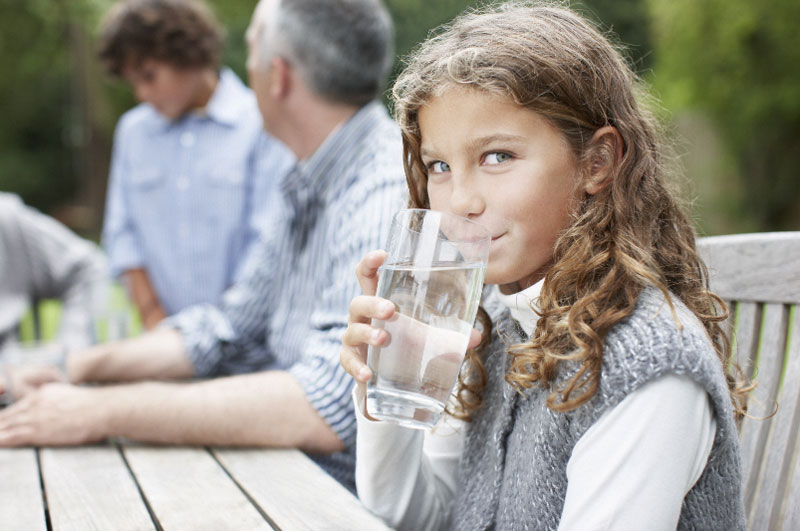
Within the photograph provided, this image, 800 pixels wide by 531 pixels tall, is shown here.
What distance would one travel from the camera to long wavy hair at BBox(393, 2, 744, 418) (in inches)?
45.9

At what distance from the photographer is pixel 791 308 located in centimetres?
154

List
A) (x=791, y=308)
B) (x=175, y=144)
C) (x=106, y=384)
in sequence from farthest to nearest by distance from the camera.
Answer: (x=175, y=144)
(x=106, y=384)
(x=791, y=308)

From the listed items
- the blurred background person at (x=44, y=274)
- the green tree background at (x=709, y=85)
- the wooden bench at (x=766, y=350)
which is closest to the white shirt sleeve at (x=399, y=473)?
the wooden bench at (x=766, y=350)

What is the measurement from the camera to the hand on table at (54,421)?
1759 mm

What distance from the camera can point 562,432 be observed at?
3.91 ft

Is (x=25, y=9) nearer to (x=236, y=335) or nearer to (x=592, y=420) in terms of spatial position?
(x=236, y=335)

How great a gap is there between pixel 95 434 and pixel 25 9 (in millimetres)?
12151

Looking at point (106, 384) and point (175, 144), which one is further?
point (175, 144)

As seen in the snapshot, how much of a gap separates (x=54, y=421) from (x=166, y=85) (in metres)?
2.70

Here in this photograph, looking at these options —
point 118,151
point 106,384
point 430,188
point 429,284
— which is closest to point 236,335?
point 106,384

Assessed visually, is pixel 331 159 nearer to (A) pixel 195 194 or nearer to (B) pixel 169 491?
(B) pixel 169 491

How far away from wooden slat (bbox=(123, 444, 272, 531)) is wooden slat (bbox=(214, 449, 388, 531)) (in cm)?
3

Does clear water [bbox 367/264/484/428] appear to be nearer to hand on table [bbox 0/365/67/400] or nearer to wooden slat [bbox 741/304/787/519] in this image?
wooden slat [bbox 741/304/787/519]

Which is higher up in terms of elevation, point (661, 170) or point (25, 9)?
point (25, 9)
